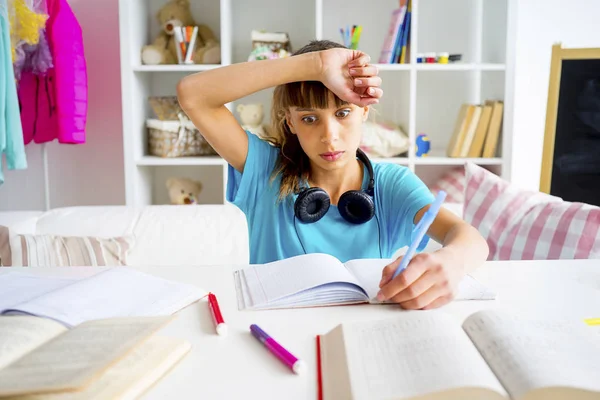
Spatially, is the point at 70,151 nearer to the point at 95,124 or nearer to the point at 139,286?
the point at 95,124

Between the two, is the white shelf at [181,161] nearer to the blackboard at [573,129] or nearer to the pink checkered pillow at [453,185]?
the pink checkered pillow at [453,185]

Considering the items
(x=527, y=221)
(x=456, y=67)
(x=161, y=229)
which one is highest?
(x=456, y=67)

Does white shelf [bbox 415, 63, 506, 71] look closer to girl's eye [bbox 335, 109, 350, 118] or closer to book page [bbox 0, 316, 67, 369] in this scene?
girl's eye [bbox 335, 109, 350, 118]

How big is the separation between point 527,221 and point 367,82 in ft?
2.52

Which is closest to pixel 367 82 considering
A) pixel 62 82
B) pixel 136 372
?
pixel 136 372

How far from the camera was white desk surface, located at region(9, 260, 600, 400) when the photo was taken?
544 mm

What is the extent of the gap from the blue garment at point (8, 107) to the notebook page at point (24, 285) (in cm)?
163

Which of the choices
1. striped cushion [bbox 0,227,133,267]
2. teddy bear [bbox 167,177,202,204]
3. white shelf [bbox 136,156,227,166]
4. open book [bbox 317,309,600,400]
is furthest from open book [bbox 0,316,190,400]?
teddy bear [bbox 167,177,202,204]

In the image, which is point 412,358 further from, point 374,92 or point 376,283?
point 374,92

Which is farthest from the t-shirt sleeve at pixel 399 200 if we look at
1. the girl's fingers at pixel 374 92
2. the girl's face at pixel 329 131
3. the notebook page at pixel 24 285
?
the notebook page at pixel 24 285

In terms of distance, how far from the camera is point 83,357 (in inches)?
20.6

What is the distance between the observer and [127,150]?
2.59 metres

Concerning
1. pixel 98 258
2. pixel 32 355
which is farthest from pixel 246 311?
pixel 98 258

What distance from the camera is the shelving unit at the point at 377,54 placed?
8.76 ft
